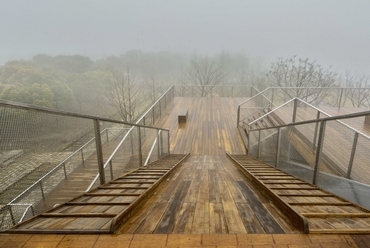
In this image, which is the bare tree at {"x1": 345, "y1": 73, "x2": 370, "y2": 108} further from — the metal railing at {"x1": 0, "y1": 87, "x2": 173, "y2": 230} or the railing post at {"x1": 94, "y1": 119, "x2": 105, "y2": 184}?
the metal railing at {"x1": 0, "y1": 87, "x2": 173, "y2": 230}

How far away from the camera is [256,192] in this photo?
86.0 inches

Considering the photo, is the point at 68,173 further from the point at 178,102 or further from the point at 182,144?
the point at 178,102

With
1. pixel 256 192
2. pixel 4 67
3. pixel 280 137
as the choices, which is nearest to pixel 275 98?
pixel 280 137

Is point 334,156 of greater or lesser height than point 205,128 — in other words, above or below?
above

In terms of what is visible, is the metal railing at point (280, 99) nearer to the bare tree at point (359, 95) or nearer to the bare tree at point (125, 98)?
the bare tree at point (359, 95)

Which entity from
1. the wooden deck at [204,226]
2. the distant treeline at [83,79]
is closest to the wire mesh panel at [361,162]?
the wooden deck at [204,226]

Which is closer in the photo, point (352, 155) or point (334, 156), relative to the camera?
point (352, 155)

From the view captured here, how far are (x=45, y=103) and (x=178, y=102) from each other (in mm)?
9542

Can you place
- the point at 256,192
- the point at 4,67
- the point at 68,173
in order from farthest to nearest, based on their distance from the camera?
the point at 4,67 → the point at 68,173 → the point at 256,192

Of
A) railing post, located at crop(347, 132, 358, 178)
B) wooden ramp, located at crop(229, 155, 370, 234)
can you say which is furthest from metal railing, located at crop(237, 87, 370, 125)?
wooden ramp, located at crop(229, 155, 370, 234)

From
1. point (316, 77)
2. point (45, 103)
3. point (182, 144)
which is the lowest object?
point (182, 144)

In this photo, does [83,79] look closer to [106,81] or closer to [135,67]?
[106,81]

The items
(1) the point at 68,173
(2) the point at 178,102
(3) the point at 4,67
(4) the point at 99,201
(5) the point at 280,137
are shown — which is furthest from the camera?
(3) the point at 4,67

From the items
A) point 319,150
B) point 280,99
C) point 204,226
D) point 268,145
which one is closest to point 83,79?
point 280,99
